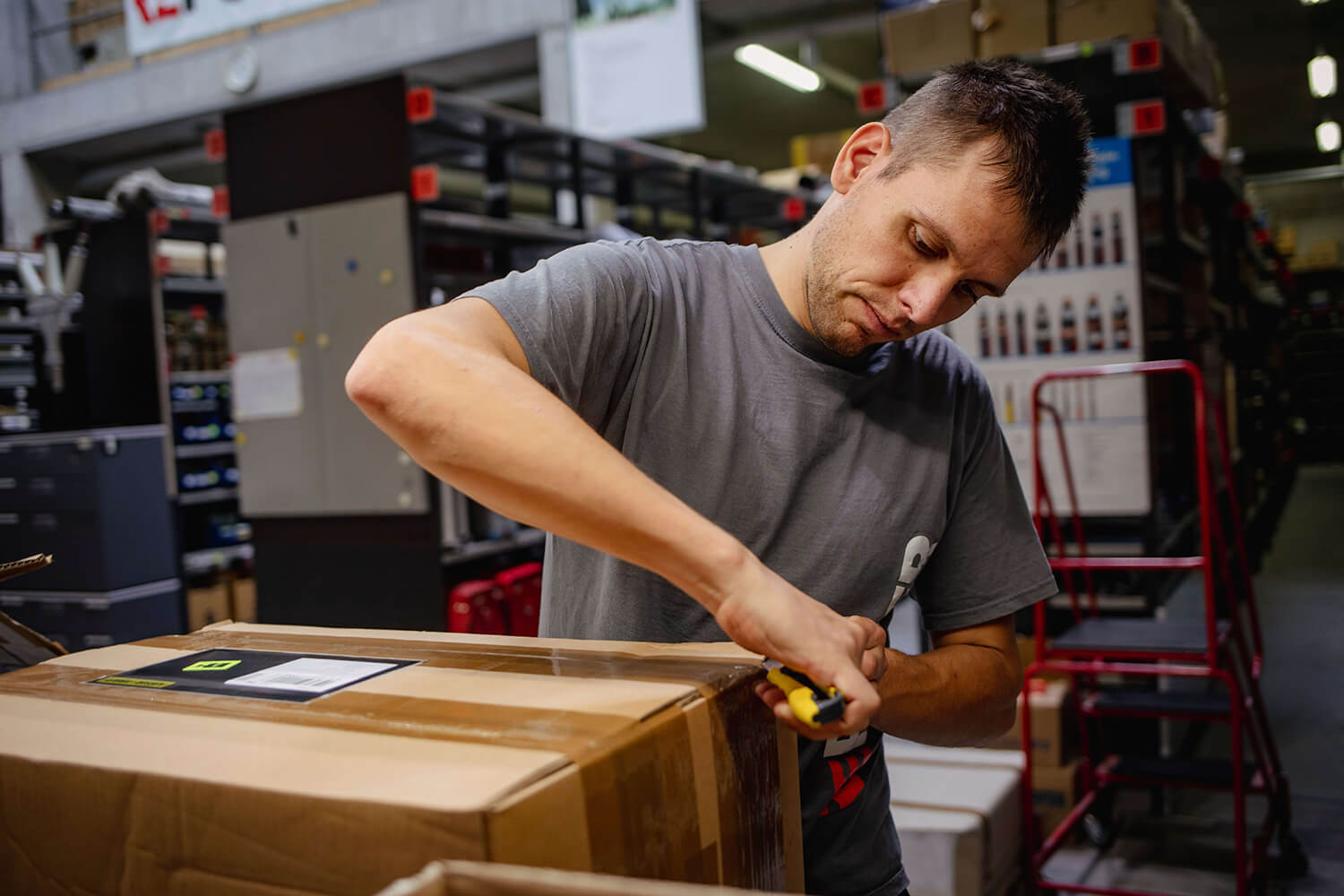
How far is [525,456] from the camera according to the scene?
91 centimetres

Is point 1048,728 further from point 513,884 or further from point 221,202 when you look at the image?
point 221,202

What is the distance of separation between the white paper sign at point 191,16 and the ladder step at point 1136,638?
5.39 meters

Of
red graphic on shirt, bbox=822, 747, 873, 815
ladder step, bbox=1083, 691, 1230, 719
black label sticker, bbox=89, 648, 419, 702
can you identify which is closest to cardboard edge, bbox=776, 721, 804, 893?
red graphic on shirt, bbox=822, 747, 873, 815

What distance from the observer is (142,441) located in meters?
5.77

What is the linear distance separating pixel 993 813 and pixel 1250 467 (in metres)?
8.07

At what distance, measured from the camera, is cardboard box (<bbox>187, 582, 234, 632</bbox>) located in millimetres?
6160

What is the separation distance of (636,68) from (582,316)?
5.50 metres

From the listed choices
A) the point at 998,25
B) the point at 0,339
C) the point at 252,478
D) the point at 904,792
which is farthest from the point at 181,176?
the point at 904,792

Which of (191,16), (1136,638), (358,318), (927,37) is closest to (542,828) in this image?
(1136,638)

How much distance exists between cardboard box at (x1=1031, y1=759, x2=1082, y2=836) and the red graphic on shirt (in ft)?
9.83

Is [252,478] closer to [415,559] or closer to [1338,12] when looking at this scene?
[415,559]

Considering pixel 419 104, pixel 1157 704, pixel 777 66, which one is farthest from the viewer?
pixel 777 66

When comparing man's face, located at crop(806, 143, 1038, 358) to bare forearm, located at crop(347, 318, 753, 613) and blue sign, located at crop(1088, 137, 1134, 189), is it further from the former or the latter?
blue sign, located at crop(1088, 137, 1134, 189)

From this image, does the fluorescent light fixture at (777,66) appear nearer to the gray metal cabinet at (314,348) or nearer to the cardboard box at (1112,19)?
the cardboard box at (1112,19)
